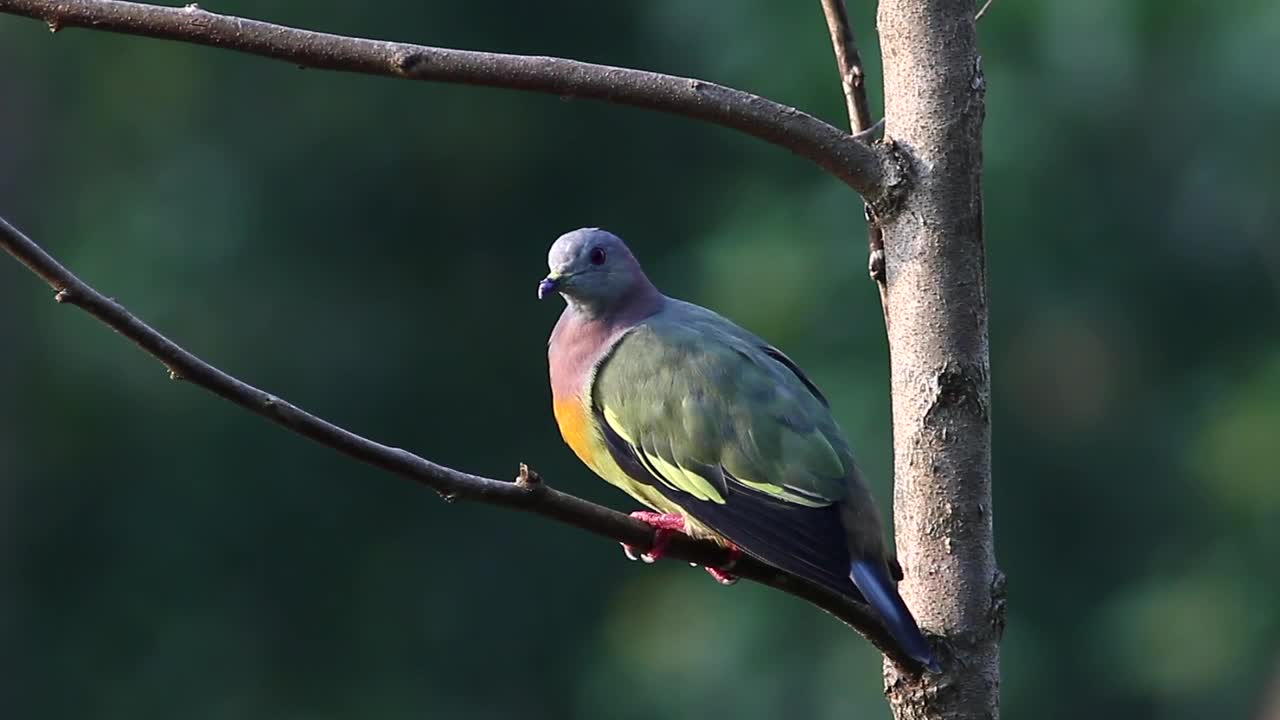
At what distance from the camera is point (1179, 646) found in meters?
9.30

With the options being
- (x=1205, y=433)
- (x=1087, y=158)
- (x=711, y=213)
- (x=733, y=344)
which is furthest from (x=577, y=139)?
(x=733, y=344)

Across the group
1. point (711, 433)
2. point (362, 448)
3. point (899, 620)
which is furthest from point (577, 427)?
point (362, 448)

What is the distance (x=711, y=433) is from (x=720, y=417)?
0.03m

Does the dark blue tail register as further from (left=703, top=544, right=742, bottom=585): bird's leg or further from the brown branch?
(left=703, top=544, right=742, bottom=585): bird's leg

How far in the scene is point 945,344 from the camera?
7.38 ft

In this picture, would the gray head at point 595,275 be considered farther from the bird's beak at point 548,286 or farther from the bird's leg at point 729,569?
the bird's leg at point 729,569

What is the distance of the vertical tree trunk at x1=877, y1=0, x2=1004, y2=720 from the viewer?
2250 millimetres

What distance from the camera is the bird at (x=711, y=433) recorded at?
275 cm

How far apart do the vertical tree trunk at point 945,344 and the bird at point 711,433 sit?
0.22 m

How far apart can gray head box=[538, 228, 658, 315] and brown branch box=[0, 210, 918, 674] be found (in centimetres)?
126

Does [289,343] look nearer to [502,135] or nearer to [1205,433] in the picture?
[502,135]

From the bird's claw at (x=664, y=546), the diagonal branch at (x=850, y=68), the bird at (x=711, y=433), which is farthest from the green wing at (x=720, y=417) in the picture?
the diagonal branch at (x=850, y=68)

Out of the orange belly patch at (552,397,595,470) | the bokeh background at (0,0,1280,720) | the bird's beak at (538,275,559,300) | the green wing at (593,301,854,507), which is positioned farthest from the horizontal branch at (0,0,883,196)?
the bokeh background at (0,0,1280,720)

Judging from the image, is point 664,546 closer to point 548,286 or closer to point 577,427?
point 577,427
